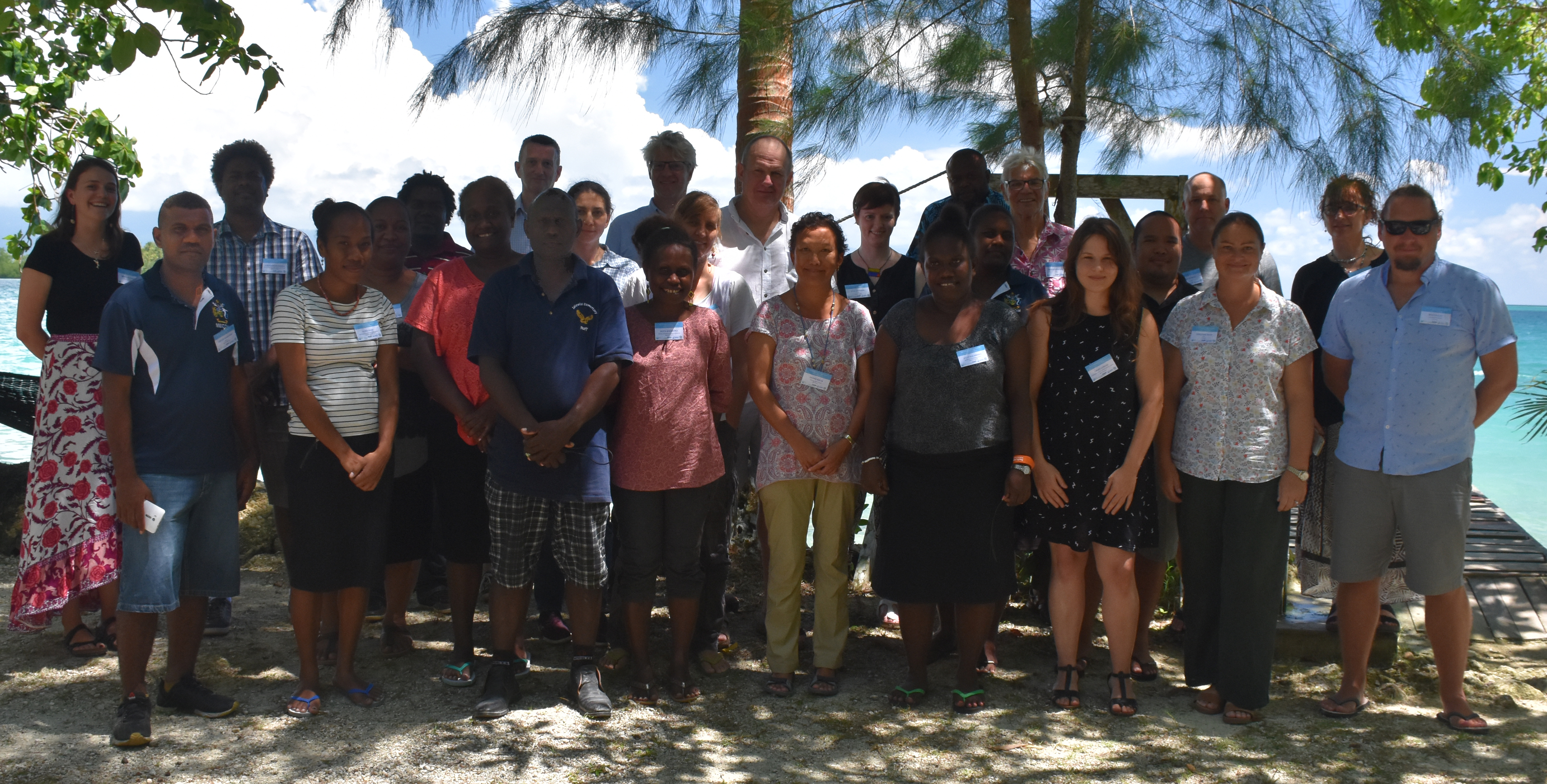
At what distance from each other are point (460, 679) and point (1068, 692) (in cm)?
236

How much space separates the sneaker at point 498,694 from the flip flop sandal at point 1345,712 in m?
3.02

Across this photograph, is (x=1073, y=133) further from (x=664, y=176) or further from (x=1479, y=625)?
(x=1479, y=625)

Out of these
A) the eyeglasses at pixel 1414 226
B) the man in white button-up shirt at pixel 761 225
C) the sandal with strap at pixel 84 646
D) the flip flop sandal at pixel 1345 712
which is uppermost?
the man in white button-up shirt at pixel 761 225

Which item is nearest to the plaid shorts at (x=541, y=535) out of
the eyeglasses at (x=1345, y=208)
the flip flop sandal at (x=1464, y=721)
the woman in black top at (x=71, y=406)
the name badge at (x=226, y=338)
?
the name badge at (x=226, y=338)

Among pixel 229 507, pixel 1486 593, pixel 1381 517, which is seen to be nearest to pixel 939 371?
pixel 1381 517

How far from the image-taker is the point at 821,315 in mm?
4047

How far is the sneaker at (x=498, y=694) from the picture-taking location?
382cm

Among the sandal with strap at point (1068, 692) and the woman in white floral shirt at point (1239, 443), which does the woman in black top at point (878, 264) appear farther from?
the sandal with strap at point (1068, 692)

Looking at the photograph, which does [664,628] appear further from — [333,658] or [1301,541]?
[1301,541]

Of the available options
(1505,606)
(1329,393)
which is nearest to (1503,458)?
(1505,606)

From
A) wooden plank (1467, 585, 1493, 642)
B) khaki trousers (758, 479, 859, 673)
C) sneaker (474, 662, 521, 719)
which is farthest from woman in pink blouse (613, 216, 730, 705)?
wooden plank (1467, 585, 1493, 642)

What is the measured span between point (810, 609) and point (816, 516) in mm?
1275

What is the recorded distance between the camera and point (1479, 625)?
5.09 m

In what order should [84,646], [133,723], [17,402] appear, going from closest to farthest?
[133,723]
[84,646]
[17,402]
